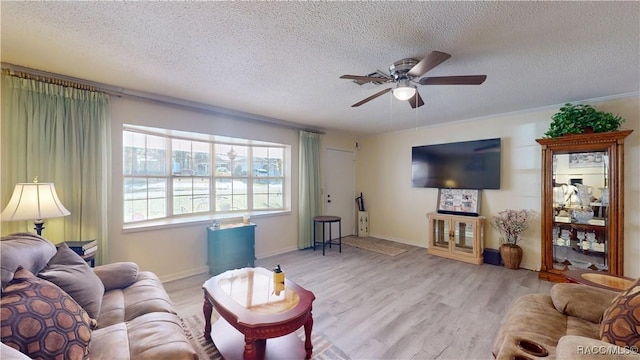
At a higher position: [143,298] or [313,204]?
[313,204]

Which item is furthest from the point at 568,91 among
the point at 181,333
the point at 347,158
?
the point at 181,333

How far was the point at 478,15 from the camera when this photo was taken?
5.20 ft

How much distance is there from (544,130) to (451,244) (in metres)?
2.12

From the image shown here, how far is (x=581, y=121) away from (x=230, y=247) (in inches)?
185

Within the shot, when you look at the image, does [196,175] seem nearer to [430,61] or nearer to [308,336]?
[308,336]

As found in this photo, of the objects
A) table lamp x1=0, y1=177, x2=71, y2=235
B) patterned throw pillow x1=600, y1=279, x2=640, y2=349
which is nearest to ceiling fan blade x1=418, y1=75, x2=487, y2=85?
patterned throw pillow x1=600, y1=279, x2=640, y2=349

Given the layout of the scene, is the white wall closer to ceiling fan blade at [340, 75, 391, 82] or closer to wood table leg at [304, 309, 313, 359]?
ceiling fan blade at [340, 75, 391, 82]

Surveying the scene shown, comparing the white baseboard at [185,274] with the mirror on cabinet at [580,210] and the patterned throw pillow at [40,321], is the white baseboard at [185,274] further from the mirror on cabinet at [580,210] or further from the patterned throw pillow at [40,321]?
the mirror on cabinet at [580,210]

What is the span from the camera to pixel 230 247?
361 cm

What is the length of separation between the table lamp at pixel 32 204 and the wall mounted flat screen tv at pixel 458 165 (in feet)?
16.0

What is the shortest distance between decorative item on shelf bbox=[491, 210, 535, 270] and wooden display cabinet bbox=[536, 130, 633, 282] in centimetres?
34

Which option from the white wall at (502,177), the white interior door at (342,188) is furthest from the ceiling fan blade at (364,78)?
the white interior door at (342,188)

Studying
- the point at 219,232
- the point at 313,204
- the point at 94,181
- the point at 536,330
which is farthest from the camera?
the point at 313,204

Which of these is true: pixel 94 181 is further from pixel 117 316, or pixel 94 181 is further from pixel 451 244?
pixel 451 244
